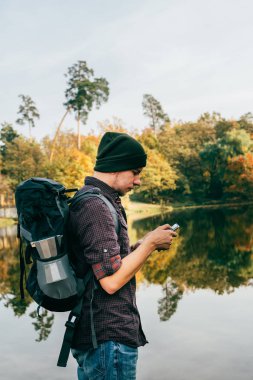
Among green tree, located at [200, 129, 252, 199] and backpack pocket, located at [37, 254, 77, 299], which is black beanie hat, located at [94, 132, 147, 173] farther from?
green tree, located at [200, 129, 252, 199]

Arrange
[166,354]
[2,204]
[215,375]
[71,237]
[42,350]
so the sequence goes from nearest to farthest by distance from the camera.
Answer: [71,237] → [215,375] → [166,354] → [42,350] → [2,204]

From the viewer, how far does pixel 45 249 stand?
2.04m

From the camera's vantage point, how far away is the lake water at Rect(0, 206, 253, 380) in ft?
15.3

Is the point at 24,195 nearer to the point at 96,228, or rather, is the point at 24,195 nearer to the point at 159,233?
the point at 96,228

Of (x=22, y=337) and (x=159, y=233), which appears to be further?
(x=22, y=337)

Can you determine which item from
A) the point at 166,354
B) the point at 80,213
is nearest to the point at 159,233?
the point at 80,213

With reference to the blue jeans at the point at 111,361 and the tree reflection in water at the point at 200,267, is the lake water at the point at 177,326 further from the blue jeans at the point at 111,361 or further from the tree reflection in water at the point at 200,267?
the blue jeans at the point at 111,361

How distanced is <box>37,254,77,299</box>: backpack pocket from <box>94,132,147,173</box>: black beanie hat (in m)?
0.47

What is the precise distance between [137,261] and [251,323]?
14.3ft

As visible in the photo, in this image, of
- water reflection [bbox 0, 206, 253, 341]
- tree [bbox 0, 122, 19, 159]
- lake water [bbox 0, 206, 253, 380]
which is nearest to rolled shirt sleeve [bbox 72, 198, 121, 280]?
lake water [bbox 0, 206, 253, 380]

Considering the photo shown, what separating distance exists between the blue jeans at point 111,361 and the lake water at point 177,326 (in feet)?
8.11

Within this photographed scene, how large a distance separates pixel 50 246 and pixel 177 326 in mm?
4336

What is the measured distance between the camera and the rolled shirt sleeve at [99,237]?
2.03m

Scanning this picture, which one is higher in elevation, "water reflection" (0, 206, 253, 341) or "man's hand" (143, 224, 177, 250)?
"man's hand" (143, 224, 177, 250)
